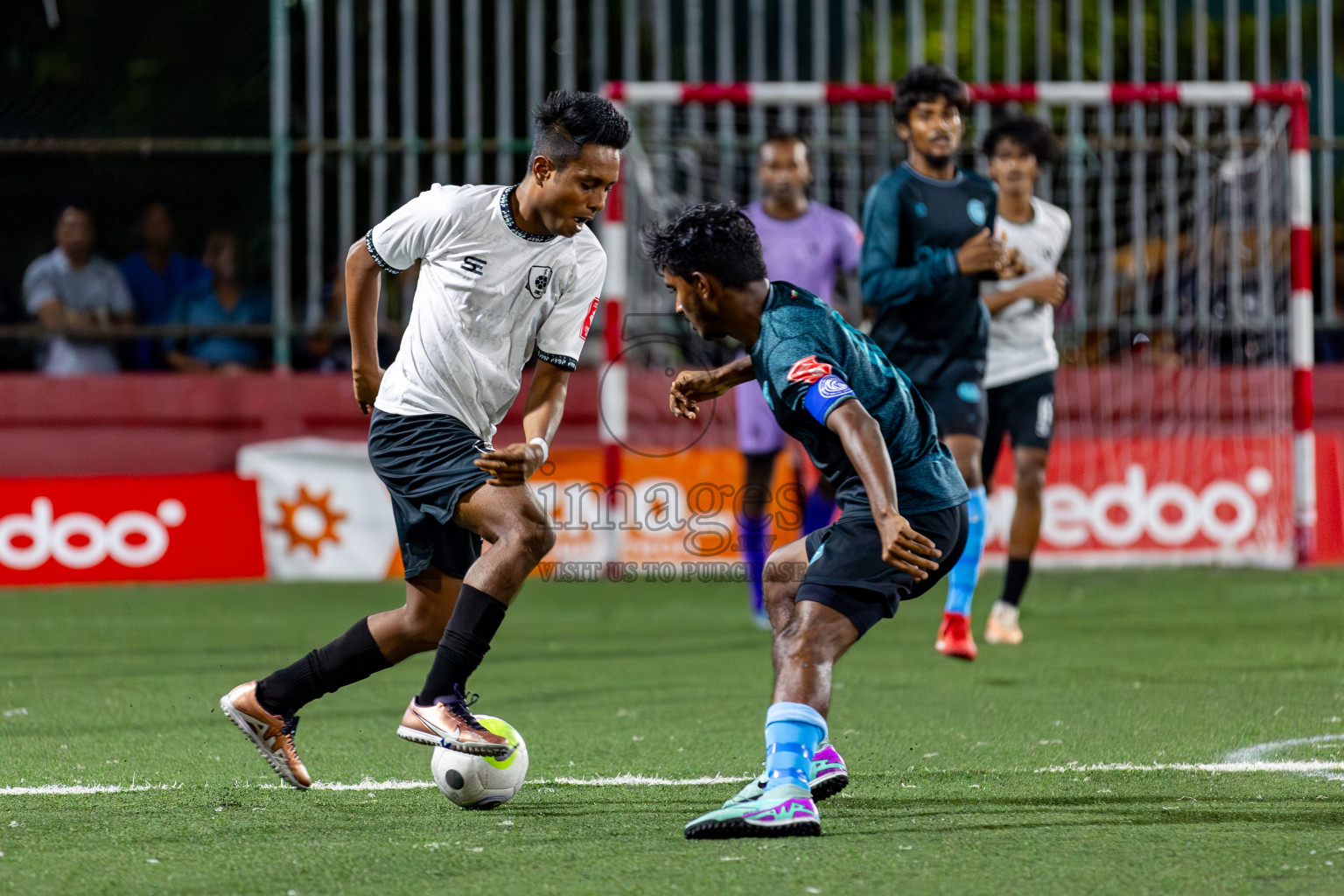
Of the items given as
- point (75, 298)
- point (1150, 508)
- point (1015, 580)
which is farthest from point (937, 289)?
point (75, 298)

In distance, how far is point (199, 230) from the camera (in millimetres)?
10406

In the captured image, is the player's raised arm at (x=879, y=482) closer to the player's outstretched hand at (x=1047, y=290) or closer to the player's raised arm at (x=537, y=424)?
the player's raised arm at (x=537, y=424)

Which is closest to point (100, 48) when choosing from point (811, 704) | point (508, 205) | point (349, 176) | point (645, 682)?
point (349, 176)

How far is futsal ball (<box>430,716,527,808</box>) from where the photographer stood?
3.82 m

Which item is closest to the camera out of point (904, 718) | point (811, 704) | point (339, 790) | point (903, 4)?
point (811, 704)

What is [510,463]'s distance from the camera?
3883 mm

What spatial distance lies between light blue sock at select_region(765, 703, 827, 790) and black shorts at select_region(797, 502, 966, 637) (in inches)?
10.3

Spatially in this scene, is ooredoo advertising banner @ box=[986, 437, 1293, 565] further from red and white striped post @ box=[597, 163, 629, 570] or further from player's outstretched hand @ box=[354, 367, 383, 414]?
player's outstretched hand @ box=[354, 367, 383, 414]

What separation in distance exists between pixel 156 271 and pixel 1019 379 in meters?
5.77

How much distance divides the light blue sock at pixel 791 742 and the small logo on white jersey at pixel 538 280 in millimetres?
1323

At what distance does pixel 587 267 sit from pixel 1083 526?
6.26 meters

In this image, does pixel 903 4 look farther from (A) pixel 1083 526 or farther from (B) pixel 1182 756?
(B) pixel 1182 756

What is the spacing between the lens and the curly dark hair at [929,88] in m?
6.20

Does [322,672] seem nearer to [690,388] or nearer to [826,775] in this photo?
[690,388]
